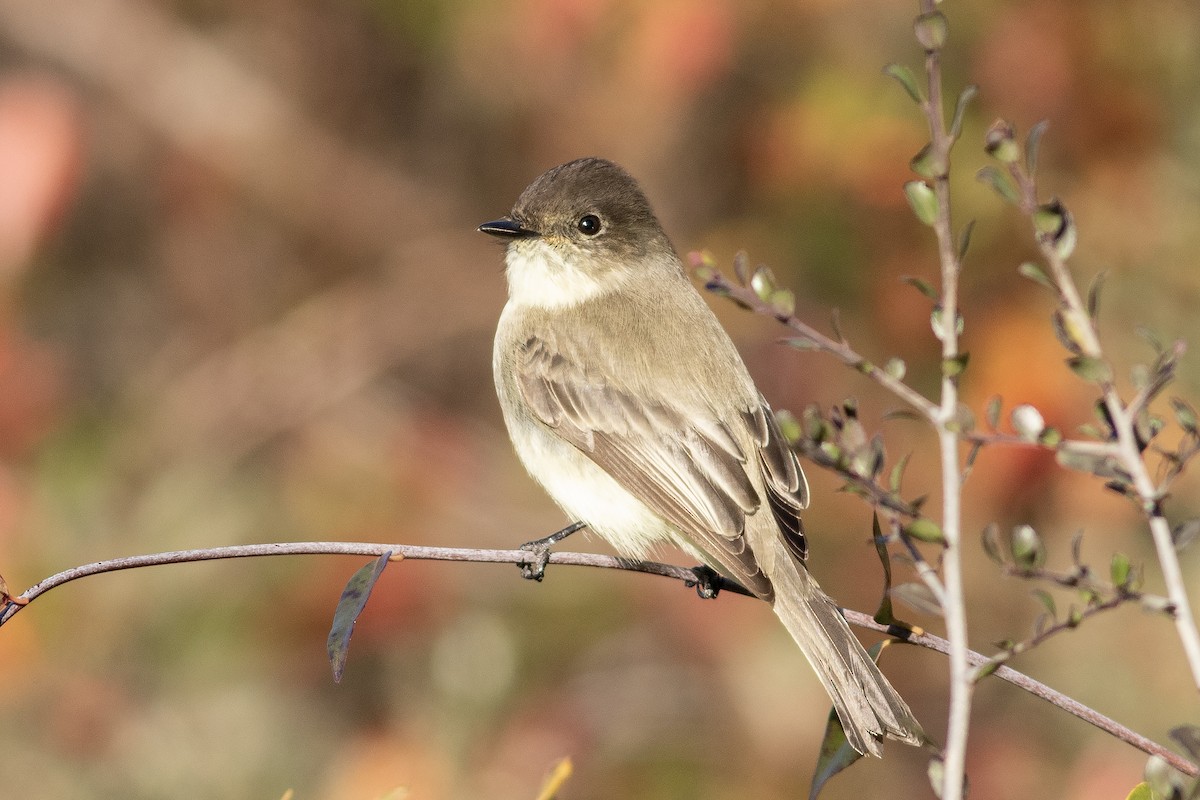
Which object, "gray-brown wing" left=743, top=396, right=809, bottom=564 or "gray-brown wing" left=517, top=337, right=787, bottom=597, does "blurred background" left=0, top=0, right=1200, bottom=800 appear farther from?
"gray-brown wing" left=743, top=396, right=809, bottom=564

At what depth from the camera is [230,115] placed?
7848 millimetres

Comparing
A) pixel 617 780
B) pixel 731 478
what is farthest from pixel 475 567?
pixel 731 478

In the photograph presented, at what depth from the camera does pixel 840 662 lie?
3043mm

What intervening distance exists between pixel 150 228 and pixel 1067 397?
17.3 ft


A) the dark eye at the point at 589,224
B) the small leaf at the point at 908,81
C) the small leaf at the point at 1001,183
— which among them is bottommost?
the small leaf at the point at 1001,183

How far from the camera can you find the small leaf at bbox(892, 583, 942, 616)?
1.62m

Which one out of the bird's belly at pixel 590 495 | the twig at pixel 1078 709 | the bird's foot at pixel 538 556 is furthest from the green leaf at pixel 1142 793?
the bird's belly at pixel 590 495

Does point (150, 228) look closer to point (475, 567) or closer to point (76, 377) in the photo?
point (76, 377)

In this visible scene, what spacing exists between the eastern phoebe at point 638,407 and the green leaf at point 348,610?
1177 millimetres

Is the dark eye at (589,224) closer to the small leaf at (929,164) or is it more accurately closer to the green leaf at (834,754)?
the green leaf at (834,754)

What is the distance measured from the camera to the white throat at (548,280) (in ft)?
13.9

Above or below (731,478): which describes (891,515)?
below

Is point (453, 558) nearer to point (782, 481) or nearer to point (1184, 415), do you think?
point (1184, 415)

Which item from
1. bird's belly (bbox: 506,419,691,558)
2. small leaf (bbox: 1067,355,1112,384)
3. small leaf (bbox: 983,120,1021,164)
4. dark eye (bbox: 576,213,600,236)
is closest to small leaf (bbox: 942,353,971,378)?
small leaf (bbox: 1067,355,1112,384)
